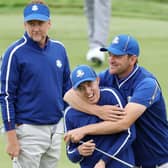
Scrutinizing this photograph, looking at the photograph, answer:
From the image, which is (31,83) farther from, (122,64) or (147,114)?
(147,114)

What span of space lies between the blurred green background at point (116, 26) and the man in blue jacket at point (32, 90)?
385 centimetres

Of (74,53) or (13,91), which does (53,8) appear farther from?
(13,91)

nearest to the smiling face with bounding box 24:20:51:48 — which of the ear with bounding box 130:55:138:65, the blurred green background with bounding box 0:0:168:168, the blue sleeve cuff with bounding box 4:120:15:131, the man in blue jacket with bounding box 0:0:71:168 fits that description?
the man in blue jacket with bounding box 0:0:71:168

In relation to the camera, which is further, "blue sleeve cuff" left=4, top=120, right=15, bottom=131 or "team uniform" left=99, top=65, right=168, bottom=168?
"blue sleeve cuff" left=4, top=120, right=15, bottom=131

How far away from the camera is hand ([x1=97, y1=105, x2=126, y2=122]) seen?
5379 mm

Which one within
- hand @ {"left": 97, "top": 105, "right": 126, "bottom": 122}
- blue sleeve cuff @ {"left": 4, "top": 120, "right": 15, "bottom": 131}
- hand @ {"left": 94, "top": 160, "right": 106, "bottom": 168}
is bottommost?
hand @ {"left": 94, "top": 160, "right": 106, "bottom": 168}

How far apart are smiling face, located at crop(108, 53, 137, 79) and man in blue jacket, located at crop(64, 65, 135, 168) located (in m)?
0.13

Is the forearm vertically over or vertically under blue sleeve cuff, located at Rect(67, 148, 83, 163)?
over

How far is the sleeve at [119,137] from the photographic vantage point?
212 inches

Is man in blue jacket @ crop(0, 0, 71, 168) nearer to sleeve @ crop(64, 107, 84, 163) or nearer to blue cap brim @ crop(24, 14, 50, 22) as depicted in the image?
blue cap brim @ crop(24, 14, 50, 22)

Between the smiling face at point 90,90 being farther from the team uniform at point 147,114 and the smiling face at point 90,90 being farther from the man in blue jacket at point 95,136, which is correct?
the team uniform at point 147,114

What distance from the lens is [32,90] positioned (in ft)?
20.0

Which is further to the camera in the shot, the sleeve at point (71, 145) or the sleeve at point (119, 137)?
the sleeve at point (71, 145)

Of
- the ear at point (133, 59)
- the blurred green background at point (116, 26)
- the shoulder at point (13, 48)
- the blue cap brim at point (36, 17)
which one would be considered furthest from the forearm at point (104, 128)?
the blurred green background at point (116, 26)
